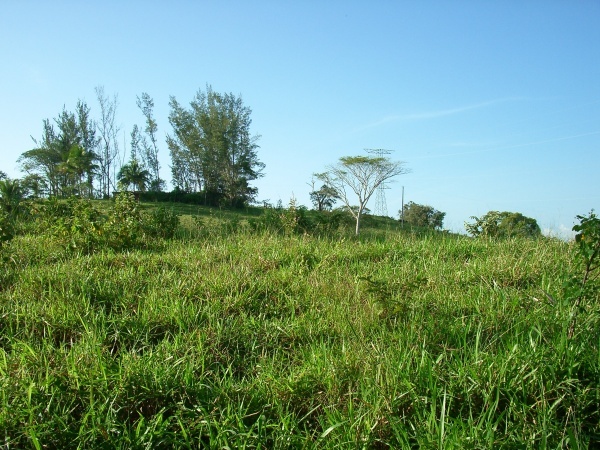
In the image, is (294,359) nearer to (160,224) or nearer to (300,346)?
(300,346)

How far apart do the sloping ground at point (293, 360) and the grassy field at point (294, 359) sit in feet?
0.03

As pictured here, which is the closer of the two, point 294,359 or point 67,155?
point 294,359

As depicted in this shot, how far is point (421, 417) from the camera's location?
1.94 metres

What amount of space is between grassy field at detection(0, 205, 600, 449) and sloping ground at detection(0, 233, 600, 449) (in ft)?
0.03

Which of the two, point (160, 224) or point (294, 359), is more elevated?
point (160, 224)

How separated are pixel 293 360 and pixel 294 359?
1 cm

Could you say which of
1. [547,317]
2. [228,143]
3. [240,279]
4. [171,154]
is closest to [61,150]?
[171,154]

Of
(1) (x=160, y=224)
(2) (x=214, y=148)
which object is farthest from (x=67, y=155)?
(1) (x=160, y=224)

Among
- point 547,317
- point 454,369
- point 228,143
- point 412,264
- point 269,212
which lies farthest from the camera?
point 228,143

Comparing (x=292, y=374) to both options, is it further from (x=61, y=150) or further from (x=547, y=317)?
(x=61, y=150)

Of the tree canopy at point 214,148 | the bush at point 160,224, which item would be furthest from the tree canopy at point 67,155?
the bush at point 160,224

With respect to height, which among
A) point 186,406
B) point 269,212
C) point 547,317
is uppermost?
point 269,212

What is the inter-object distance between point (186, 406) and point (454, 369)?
1.37 metres

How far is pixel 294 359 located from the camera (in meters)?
2.57
